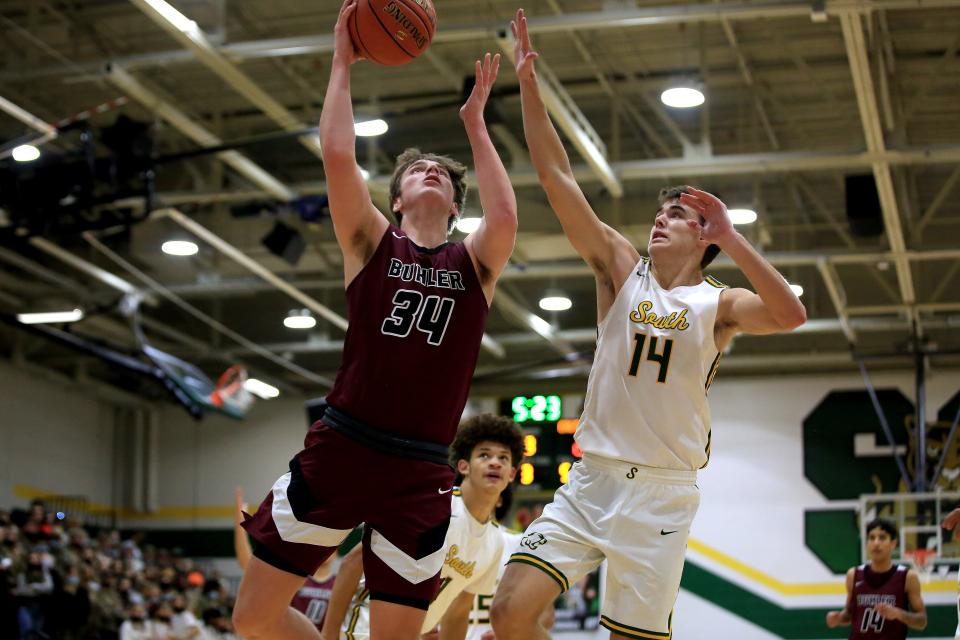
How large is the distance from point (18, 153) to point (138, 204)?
2.47 m

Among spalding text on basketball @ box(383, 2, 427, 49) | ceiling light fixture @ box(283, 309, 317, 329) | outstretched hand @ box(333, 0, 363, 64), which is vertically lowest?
outstretched hand @ box(333, 0, 363, 64)

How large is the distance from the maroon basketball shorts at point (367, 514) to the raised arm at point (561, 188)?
4.65 ft

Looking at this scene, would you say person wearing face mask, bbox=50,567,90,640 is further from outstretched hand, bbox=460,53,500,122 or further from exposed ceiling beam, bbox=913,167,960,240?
outstretched hand, bbox=460,53,500,122

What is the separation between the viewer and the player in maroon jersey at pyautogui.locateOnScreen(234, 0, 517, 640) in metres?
4.57

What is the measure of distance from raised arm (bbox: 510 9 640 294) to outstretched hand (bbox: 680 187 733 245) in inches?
19.0

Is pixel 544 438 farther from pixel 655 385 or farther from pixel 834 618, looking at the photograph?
pixel 655 385

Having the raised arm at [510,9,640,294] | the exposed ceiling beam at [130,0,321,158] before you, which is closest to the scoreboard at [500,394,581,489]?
the exposed ceiling beam at [130,0,321,158]

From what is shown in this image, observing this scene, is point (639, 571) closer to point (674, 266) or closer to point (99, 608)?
point (674, 266)

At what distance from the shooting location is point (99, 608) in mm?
19016

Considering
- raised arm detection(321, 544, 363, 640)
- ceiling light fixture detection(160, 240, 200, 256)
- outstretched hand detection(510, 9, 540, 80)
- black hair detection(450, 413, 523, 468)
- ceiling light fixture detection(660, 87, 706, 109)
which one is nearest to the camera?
outstretched hand detection(510, 9, 540, 80)

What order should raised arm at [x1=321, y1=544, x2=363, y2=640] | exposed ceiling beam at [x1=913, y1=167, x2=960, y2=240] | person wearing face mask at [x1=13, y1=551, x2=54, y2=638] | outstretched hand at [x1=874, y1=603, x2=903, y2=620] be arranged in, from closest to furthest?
raised arm at [x1=321, y1=544, x2=363, y2=640] → outstretched hand at [x1=874, y1=603, x2=903, y2=620] → exposed ceiling beam at [x1=913, y1=167, x2=960, y2=240] → person wearing face mask at [x1=13, y1=551, x2=54, y2=638]

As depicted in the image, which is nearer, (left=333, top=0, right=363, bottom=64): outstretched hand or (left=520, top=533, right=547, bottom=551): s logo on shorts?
(left=333, top=0, right=363, bottom=64): outstretched hand

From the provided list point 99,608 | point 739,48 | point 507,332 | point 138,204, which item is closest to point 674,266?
point 739,48

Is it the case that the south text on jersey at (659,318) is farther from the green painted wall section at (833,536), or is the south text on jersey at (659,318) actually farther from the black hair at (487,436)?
the green painted wall section at (833,536)
